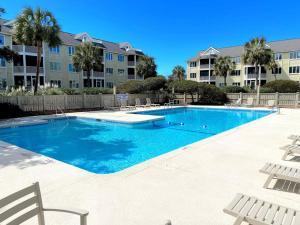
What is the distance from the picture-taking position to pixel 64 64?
112 ft

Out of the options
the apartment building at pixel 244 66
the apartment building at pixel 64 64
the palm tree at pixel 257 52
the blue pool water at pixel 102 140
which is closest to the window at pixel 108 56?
the apartment building at pixel 64 64

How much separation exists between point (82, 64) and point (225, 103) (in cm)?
1921

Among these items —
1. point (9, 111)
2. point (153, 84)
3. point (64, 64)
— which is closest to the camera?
point (9, 111)

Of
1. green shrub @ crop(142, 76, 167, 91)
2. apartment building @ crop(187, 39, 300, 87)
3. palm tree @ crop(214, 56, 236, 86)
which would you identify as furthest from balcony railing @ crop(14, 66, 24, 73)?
apartment building @ crop(187, 39, 300, 87)

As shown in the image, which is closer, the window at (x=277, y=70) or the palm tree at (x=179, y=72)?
the window at (x=277, y=70)

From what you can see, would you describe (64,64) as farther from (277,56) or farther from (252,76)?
(277,56)

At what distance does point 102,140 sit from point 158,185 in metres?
6.30

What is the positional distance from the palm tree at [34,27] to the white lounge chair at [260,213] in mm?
19163

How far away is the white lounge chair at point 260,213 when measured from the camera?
2645mm

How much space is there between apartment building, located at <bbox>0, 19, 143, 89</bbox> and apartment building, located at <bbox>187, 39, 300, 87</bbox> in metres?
13.2

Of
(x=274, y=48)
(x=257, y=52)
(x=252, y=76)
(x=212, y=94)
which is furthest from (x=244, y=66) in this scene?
(x=212, y=94)

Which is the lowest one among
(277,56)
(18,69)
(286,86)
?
(286,86)

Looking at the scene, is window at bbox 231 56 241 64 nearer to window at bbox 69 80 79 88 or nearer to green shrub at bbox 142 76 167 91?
green shrub at bbox 142 76 167 91

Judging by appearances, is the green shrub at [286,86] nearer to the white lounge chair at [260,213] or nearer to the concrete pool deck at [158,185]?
the concrete pool deck at [158,185]
